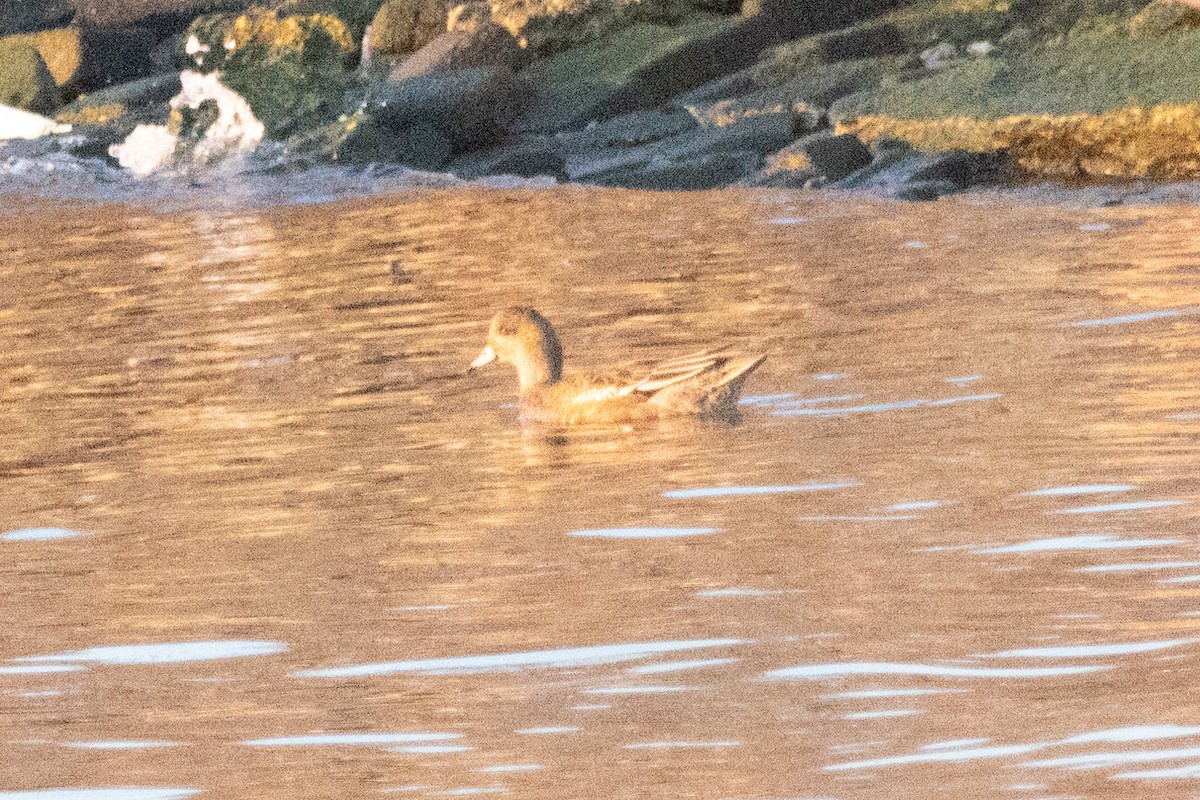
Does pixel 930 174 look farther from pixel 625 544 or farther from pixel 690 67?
pixel 625 544

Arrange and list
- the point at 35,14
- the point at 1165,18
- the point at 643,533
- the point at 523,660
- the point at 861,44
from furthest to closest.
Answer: the point at 35,14, the point at 861,44, the point at 1165,18, the point at 643,533, the point at 523,660

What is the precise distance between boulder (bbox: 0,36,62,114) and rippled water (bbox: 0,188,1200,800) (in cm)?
1216

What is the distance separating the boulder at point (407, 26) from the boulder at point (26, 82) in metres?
3.96

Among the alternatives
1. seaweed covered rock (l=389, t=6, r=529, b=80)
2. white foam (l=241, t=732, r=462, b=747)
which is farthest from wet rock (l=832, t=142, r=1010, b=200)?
white foam (l=241, t=732, r=462, b=747)

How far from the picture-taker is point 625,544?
6.78m

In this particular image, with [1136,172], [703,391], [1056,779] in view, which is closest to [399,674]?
[1056,779]

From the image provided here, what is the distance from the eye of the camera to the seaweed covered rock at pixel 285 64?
2094 centimetres

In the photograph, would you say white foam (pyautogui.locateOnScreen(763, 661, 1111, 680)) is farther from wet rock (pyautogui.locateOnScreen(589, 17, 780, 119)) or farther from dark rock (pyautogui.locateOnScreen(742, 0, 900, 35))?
dark rock (pyautogui.locateOnScreen(742, 0, 900, 35))

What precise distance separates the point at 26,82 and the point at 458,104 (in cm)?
638

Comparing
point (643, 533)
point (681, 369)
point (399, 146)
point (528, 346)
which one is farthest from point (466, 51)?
point (643, 533)

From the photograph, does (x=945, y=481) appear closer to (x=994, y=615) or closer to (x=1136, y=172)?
(x=994, y=615)

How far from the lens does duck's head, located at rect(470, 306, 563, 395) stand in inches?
354

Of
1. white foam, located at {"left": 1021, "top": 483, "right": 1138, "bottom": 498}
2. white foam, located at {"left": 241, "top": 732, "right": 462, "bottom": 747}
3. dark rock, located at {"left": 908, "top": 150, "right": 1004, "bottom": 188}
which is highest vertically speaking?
dark rock, located at {"left": 908, "top": 150, "right": 1004, "bottom": 188}

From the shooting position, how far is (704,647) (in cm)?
571
